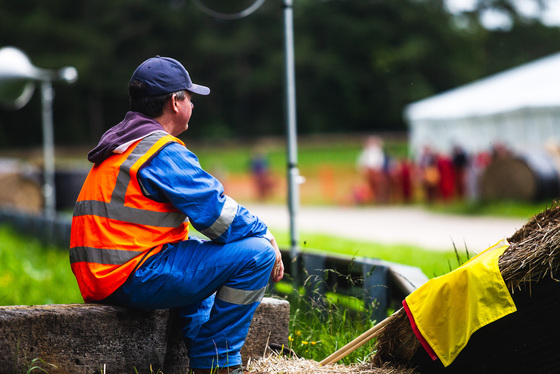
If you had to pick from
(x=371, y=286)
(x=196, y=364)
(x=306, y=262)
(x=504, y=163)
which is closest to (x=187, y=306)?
(x=196, y=364)

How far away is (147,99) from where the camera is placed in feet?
11.2

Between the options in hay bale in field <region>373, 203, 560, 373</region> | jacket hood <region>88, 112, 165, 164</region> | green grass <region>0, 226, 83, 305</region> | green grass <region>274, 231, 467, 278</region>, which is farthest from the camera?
green grass <region>274, 231, 467, 278</region>

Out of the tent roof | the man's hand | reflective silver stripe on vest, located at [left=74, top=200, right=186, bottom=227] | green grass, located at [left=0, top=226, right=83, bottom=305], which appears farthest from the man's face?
the tent roof

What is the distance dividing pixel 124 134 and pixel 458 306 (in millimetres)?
1634

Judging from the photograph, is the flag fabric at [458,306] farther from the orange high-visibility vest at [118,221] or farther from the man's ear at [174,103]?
the man's ear at [174,103]

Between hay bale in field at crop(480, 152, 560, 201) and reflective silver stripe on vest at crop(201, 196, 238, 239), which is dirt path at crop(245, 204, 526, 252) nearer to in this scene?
hay bale in field at crop(480, 152, 560, 201)

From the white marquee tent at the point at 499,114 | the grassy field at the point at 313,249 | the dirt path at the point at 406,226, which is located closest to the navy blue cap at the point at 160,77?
the grassy field at the point at 313,249

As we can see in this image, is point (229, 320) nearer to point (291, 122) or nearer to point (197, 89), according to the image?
point (197, 89)

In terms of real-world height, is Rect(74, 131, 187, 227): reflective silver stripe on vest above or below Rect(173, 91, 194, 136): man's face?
below

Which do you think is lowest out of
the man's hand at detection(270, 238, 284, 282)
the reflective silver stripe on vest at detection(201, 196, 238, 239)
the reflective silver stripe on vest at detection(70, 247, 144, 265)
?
the man's hand at detection(270, 238, 284, 282)

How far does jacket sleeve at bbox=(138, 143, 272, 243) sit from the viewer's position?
3162 mm

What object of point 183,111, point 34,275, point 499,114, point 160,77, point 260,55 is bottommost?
point 34,275

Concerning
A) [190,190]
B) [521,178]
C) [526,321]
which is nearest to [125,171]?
[190,190]

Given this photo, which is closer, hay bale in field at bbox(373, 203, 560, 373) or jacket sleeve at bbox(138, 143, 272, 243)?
hay bale in field at bbox(373, 203, 560, 373)
